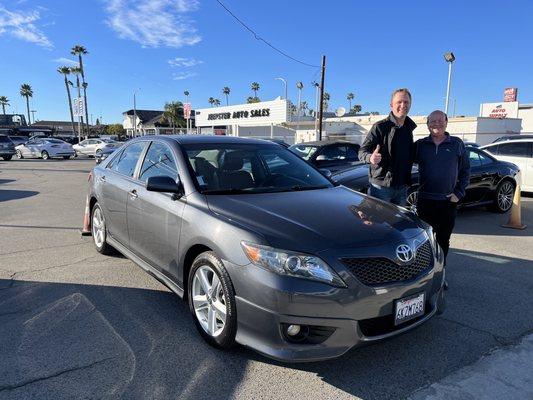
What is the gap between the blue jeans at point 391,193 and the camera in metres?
4.72

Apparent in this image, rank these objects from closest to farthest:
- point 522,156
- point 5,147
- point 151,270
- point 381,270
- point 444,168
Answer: point 381,270
point 151,270
point 444,168
point 522,156
point 5,147

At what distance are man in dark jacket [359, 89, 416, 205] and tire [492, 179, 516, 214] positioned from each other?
209 inches

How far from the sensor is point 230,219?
125 inches

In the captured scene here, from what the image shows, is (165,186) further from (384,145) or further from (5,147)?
(5,147)

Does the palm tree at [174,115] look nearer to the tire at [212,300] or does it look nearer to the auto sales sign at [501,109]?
the auto sales sign at [501,109]

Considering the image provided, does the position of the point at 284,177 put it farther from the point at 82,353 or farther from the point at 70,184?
the point at 70,184

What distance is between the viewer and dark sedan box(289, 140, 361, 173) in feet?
33.9

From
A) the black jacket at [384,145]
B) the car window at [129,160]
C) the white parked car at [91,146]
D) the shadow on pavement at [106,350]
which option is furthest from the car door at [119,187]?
the white parked car at [91,146]

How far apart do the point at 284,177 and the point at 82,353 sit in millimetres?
2269

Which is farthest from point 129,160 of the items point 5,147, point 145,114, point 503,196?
point 145,114

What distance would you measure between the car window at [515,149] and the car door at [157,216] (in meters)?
9.82

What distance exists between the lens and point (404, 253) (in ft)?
9.94

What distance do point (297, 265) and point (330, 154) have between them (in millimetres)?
8199

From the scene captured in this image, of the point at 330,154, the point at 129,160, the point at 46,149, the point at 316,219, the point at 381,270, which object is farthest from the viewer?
the point at 46,149
